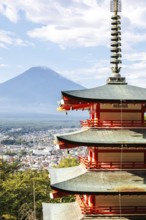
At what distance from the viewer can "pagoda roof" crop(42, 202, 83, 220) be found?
20.3m

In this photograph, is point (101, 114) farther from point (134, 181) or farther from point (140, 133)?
point (134, 181)

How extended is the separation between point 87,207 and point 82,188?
1370 millimetres

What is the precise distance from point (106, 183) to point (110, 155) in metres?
1.58

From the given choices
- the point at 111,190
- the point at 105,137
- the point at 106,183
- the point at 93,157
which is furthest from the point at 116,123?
the point at 111,190

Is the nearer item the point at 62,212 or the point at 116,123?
the point at 116,123

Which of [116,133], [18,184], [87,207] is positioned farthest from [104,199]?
[18,184]

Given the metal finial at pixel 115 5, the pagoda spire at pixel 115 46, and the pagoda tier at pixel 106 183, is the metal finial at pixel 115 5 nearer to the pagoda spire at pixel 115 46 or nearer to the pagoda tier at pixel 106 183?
the pagoda spire at pixel 115 46

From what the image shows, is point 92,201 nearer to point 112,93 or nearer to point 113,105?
point 113,105

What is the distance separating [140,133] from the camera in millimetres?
19375

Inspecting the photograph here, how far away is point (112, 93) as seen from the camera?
65.6ft

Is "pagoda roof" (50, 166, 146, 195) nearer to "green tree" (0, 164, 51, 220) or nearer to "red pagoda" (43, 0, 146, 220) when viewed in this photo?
"red pagoda" (43, 0, 146, 220)

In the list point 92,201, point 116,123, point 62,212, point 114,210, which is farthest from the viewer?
point 62,212

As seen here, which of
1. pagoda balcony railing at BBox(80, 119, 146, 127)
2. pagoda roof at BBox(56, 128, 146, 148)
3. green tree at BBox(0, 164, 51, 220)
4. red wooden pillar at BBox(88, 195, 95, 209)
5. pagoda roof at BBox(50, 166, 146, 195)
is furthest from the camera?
green tree at BBox(0, 164, 51, 220)

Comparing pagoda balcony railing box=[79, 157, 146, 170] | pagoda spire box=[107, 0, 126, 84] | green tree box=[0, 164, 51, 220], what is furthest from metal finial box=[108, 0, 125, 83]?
green tree box=[0, 164, 51, 220]
